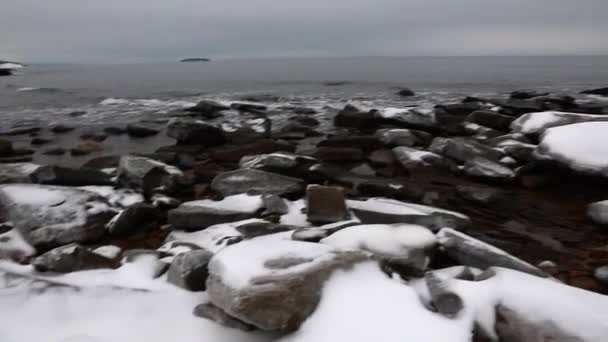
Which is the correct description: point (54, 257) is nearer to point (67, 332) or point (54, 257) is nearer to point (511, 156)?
point (67, 332)

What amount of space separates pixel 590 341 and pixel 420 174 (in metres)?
4.81

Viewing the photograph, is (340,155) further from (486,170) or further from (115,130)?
(115,130)

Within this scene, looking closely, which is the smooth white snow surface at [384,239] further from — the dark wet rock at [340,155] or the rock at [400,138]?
the rock at [400,138]

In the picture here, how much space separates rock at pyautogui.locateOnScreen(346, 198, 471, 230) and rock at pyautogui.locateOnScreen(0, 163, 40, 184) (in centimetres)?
515

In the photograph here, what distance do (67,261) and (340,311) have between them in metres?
2.58

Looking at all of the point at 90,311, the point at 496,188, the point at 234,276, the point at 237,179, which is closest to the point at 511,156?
the point at 496,188

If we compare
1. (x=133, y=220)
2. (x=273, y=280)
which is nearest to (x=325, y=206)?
(x=273, y=280)

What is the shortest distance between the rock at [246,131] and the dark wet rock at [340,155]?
8.13ft

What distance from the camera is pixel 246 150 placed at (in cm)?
879

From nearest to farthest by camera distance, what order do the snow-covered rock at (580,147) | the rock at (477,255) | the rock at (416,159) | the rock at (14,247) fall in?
the rock at (477,255), the rock at (14,247), the snow-covered rock at (580,147), the rock at (416,159)

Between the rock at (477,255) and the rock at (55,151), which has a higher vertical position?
the rock at (477,255)

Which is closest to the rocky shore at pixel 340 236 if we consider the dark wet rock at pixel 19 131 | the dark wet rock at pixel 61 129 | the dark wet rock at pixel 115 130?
the dark wet rock at pixel 115 130

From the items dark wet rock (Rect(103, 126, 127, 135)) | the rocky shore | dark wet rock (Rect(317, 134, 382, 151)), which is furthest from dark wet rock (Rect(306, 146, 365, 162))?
dark wet rock (Rect(103, 126, 127, 135))

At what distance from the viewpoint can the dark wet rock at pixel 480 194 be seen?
235 inches
